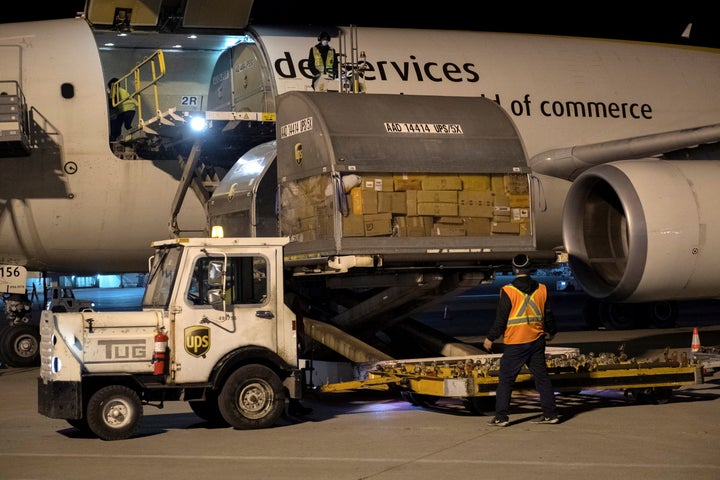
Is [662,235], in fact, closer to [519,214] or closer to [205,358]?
[519,214]

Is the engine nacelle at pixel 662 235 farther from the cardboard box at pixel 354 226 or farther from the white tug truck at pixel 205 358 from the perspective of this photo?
the cardboard box at pixel 354 226

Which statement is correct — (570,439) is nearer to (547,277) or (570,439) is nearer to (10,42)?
(10,42)

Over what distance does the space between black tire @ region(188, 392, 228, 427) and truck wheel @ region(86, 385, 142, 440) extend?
31.6 inches

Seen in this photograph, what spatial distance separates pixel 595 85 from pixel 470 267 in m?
7.59

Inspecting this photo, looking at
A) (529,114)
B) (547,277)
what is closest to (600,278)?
(529,114)

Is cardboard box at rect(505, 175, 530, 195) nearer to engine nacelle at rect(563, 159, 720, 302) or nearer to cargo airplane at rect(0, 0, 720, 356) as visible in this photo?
cargo airplane at rect(0, 0, 720, 356)

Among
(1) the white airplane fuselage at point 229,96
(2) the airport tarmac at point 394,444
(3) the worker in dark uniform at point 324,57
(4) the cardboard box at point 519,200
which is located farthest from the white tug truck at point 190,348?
(1) the white airplane fuselage at point 229,96

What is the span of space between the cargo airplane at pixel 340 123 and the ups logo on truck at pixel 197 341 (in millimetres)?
2202

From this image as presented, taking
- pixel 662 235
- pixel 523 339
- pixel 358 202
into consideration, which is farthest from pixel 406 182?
pixel 662 235

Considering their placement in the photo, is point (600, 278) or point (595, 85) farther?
point (595, 85)

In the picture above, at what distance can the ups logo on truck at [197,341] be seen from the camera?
9820 millimetres

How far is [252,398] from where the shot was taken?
9969 mm

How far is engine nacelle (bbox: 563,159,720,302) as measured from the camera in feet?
41.4

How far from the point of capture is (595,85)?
18.0 meters
